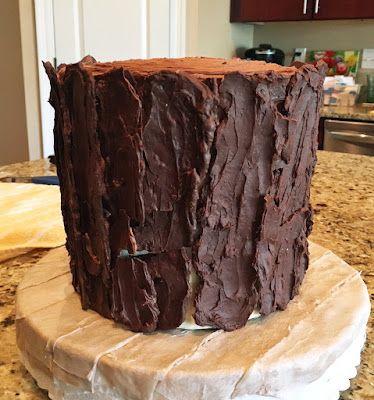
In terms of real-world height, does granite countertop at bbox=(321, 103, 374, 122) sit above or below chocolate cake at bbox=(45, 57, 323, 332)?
below

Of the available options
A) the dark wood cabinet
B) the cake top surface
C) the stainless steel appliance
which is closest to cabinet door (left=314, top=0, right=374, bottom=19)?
the dark wood cabinet

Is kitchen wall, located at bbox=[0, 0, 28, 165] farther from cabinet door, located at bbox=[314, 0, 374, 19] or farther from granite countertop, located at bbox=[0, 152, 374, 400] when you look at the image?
cabinet door, located at bbox=[314, 0, 374, 19]

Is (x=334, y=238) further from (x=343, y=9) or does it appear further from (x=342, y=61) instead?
(x=342, y=61)

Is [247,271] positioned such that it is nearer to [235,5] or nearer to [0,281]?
[0,281]

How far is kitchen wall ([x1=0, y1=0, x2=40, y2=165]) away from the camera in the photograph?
2.36 m

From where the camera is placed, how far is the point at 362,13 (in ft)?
9.80

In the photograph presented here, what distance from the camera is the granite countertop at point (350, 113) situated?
2820 millimetres

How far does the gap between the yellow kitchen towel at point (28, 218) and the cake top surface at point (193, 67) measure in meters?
0.43

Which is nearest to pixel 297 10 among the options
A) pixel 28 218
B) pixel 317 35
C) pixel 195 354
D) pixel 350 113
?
pixel 317 35

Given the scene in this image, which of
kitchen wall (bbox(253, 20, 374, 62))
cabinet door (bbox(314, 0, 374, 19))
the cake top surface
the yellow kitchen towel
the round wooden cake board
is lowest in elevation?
the yellow kitchen towel

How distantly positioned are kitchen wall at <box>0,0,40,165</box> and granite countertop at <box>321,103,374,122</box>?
5.12 feet

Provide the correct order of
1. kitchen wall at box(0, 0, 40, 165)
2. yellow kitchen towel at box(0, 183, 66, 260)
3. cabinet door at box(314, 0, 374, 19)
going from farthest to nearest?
cabinet door at box(314, 0, 374, 19)
kitchen wall at box(0, 0, 40, 165)
yellow kitchen towel at box(0, 183, 66, 260)

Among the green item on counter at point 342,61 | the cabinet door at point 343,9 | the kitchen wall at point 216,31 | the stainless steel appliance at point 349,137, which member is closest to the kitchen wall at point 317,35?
the green item on counter at point 342,61

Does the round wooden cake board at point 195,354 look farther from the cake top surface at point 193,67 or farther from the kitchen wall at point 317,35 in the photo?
the kitchen wall at point 317,35
